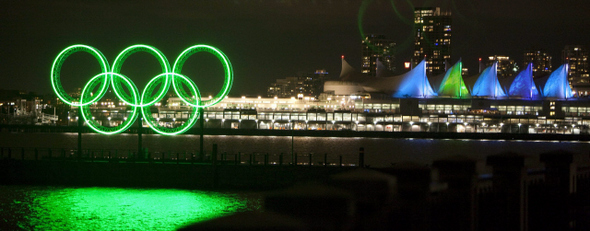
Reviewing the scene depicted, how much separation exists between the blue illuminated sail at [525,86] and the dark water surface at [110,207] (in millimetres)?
94917

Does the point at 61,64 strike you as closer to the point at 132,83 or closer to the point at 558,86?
the point at 132,83

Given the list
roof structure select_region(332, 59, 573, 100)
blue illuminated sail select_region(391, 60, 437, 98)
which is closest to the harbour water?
roof structure select_region(332, 59, 573, 100)

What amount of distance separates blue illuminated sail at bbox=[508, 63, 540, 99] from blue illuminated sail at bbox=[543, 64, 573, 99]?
204 cm

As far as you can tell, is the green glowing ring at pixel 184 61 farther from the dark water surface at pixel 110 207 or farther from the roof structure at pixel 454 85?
the roof structure at pixel 454 85

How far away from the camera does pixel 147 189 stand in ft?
77.6

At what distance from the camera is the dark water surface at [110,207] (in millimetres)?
17938

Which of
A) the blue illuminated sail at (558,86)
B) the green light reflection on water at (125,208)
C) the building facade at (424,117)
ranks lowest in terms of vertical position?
the green light reflection on water at (125,208)

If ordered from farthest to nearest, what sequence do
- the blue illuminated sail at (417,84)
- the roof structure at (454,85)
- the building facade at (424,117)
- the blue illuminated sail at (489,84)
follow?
1. the blue illuminated sail at (417,84)
2. the roof structure at (454,85)
3. the blue illuminated sail at (489,84)
4. the building facade at (424,117)

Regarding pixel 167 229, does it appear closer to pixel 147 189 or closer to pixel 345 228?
pixel 147 189

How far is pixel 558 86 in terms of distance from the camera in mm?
106625

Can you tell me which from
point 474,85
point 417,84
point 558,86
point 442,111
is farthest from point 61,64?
point 558,86

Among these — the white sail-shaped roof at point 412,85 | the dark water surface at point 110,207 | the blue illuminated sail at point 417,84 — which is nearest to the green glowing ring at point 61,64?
the dark water surface at point 110,207

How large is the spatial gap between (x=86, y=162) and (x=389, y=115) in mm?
79302

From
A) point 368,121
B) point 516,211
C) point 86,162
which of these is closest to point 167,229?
point 86,162
